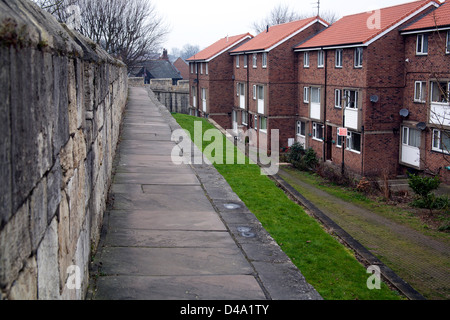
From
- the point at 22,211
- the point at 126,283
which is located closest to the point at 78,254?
the point at 126,283

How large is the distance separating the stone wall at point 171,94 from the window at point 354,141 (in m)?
23.0

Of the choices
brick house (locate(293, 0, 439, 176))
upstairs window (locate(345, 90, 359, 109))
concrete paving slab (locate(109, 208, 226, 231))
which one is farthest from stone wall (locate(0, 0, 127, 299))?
upstairs window (locate(345, 90, 359, 109))

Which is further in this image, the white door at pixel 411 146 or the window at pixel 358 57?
the window at pixel 358 57

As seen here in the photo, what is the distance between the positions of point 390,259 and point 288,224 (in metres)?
2.96

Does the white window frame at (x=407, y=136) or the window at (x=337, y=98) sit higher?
the window at (x=337, y=98)

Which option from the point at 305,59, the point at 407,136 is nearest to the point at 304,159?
the point at 407,136

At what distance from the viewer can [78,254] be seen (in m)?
3.38

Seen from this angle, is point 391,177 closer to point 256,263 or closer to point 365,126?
point 365,126

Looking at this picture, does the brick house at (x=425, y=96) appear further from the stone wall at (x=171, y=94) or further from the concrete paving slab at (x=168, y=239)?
the stone wall at (x=171, y=94)

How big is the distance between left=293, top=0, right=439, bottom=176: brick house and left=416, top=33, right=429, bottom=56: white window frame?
1.19 metres

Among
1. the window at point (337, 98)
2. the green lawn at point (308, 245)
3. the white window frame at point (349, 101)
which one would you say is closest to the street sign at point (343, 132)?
the white window frame at point (349, 101)

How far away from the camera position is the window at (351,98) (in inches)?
1042

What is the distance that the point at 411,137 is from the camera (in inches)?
991

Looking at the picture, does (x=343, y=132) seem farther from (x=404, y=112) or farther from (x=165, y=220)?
(x=165, y=220)
